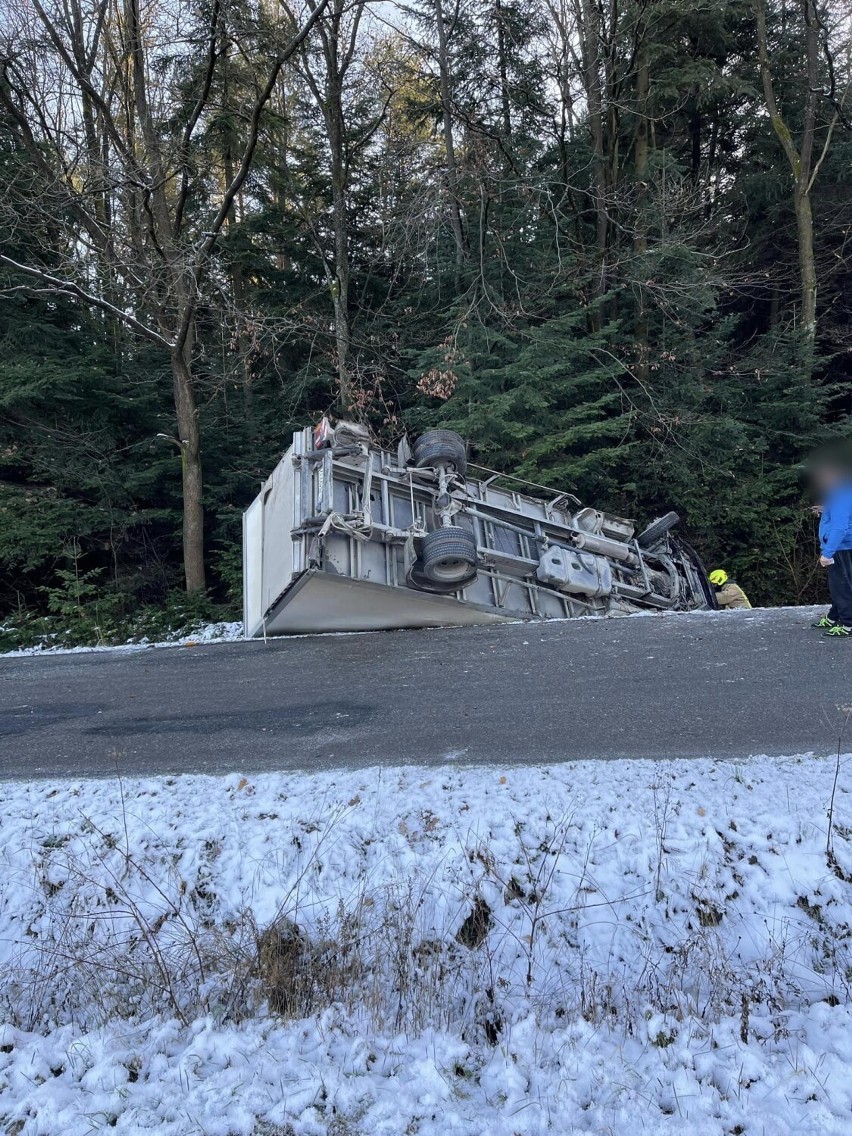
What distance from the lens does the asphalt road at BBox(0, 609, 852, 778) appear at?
4.40m

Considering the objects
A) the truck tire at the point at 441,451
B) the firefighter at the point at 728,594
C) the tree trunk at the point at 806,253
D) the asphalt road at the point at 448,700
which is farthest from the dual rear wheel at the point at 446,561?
the tree trunk at the point at 806,253

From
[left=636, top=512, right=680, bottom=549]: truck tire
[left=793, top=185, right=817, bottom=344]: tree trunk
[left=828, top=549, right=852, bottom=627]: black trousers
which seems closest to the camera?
[left=828, top=549, right=852, bottom=627]: black trousers

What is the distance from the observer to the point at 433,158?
43.9 ft

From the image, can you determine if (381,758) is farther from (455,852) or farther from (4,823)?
(4,823)

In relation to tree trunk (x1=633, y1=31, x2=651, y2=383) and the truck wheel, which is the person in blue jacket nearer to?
the truck wheel

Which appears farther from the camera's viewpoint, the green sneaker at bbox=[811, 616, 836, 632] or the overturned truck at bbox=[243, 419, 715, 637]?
the overturned truck at bbox=[243, 419, 715, 637]

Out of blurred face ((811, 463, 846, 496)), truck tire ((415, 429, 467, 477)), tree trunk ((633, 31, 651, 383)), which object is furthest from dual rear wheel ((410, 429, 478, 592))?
tree trunk ((633, 31, 651, 383))

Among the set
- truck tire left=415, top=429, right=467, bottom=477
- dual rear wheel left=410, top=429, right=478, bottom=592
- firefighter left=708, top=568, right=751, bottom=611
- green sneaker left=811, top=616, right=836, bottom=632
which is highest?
truck tire left=415, top=429, right=467, bottom=477

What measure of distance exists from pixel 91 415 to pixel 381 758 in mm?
12438

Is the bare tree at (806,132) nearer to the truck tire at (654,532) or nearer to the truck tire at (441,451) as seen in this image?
the truck tire at (654,532)

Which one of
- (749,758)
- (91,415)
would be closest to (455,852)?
(749,758)

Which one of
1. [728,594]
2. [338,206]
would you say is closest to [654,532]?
[728,594]

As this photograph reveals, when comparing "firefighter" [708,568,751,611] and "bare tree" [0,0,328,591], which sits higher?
"bare tree" [0,0,328,591]

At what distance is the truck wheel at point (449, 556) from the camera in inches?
296
